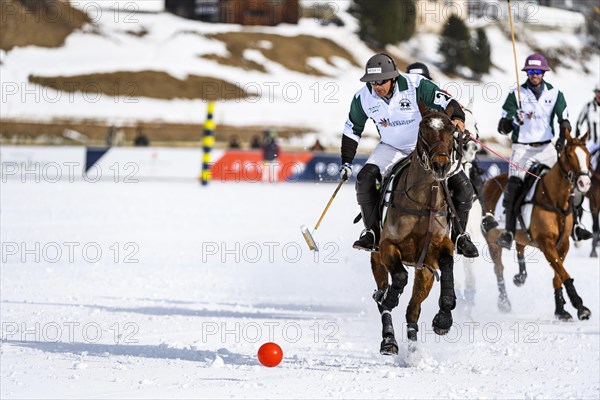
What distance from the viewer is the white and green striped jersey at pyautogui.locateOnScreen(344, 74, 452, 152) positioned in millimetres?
8328

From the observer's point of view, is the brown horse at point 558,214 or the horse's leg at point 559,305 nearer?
the horse's leg at point 559,305

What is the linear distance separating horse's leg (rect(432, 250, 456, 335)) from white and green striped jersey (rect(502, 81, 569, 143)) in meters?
4.20

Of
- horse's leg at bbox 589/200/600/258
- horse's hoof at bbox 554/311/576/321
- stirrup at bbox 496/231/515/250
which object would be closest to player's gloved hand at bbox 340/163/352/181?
horse's hoof at bbox 554/311/576/321

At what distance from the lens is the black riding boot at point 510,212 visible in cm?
1138

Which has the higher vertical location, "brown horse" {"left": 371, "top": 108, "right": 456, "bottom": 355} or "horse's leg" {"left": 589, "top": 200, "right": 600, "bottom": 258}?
"brown horse" {"left": 371, "top": 108, "right": 456, "bottom": 355}

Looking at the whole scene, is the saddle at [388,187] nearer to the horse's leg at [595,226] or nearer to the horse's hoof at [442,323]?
the horse's hoof at [442,323]

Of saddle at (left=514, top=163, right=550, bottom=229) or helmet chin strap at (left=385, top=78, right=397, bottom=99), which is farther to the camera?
saddle at (left=514, top=163, right=550, bottom=229)

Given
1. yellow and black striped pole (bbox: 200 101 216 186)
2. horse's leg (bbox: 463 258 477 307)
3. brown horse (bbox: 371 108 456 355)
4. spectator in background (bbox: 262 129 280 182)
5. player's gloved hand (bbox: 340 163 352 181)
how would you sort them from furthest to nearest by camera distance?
spectator in background (bbox: 262 129 280 182) → yellow and black striped pole (bbox: 200 101 216 186) → horse's leg (bbox: 463 258 477 307) → player's gloved hand (bbox: 340 163 352 181) → brown horse (bbox: 371 108 456 355)

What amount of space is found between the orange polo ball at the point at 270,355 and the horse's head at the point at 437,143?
1799mm

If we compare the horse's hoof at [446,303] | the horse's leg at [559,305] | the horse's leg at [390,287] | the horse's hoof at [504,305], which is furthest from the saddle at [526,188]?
the horse's hoof at [446,303]

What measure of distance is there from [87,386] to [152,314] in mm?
3600

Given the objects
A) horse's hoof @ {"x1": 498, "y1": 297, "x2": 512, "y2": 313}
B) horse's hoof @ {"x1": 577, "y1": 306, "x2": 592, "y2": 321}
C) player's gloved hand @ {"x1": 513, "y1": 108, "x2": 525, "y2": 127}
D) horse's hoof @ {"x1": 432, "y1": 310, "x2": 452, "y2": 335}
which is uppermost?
player's gloved hand @ {"x1": 513, "y1": 108, "x2": 525, "y2": 127}

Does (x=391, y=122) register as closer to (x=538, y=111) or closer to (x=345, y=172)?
(x=345, y=172)

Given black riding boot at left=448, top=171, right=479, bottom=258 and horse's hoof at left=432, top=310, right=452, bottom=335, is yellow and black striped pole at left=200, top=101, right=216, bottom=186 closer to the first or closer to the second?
black riding boot at left=448, top=171, right=479, bottom=258
